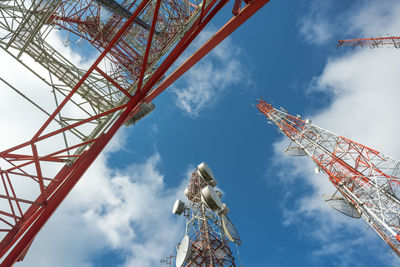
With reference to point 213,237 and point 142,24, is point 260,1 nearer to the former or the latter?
point 142,24

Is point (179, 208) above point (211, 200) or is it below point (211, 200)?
above

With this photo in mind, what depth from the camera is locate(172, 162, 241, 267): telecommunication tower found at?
13383 mm

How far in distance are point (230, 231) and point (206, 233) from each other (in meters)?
1.86

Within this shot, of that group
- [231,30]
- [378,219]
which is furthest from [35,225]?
[378,219]

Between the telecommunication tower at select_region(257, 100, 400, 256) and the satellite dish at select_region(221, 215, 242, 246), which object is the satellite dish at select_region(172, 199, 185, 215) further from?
the telecommunication tower at select_region(257, 100, 400, 256)

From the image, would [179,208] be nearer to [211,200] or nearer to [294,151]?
[211,200]

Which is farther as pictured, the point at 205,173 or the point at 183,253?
the point at 205,173

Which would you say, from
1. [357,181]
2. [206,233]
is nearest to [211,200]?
[206,233]

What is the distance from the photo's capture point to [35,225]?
517cm

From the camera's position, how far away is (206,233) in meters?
14.7

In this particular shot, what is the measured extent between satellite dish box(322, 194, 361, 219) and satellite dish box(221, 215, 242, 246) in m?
11.0

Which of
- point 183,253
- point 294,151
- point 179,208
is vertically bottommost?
point 183,253

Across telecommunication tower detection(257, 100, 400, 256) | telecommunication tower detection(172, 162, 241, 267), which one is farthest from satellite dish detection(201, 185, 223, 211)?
telecommunication tower detection(257, 100, 400, 256)

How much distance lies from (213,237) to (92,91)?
12.1 metres
